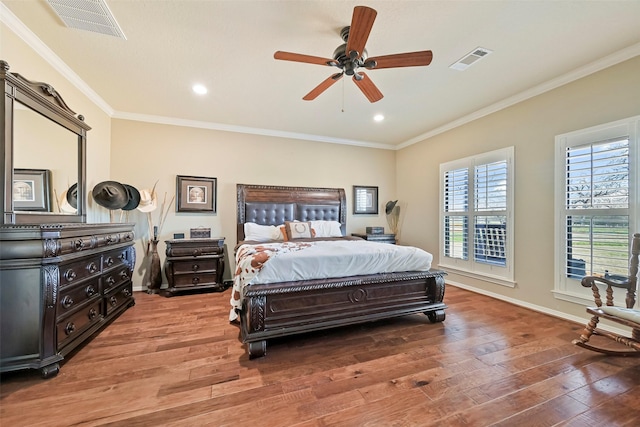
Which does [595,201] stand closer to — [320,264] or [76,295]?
[320,264]

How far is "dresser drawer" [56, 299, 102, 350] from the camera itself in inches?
77.5

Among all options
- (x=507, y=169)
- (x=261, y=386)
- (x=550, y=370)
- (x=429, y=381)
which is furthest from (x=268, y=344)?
(x=507, y=169)

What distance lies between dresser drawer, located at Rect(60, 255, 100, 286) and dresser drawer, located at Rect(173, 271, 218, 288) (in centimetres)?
135

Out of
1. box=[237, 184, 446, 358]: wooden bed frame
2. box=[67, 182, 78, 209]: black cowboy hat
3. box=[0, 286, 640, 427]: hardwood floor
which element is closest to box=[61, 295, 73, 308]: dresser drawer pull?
box=[0, 286, 640, 427]: hardwood floor

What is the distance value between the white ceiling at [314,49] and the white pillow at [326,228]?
1.87 meters

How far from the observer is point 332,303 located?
246cm

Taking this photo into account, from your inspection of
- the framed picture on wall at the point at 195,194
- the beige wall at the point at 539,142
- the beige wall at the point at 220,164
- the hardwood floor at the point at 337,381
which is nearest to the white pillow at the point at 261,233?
the beige wall at the point at 220,164

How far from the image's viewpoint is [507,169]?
3564mm

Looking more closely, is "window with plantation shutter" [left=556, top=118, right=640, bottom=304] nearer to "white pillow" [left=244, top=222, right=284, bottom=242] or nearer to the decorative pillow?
the decorative pillow

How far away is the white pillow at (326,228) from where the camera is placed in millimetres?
4469

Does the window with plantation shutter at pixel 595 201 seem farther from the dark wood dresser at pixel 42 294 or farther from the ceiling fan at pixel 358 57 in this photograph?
the dark wood dresser at pixel 42 294

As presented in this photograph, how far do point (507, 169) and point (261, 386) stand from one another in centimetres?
395

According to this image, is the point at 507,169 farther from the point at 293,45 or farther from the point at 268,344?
the point at 268,344

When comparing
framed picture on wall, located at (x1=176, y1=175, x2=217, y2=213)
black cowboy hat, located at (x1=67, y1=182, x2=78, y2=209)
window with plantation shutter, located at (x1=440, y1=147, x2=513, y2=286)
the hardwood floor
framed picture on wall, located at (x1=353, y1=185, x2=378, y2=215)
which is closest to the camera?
the hardwood floor
